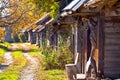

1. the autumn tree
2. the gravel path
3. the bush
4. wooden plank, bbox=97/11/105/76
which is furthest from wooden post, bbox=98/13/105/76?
the autumn tree

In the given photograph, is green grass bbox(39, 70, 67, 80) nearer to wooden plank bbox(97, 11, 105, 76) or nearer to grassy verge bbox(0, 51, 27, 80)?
grassy verge bbox(0, 51, 27, 80)

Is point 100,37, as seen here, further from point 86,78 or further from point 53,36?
point 53,36

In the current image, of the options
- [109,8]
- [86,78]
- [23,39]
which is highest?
[109,8]

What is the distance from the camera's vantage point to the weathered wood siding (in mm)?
12023

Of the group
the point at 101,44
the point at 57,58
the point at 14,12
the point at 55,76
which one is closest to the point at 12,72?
the point at 57,58

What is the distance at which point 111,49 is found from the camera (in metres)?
12.1

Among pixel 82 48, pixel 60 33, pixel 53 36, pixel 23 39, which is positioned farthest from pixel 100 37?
pixel 23 39

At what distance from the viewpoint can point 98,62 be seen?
1205 centimetres

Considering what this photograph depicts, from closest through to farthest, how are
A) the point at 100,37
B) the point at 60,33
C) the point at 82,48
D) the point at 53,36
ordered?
1. the point at 100,37
2. the point at 82,48
3. the point at 60,33
4. the point at 53,36

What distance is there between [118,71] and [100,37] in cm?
136

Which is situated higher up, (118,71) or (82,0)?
Result: (82,0)

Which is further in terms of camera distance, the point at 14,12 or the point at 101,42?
the point at 14,12

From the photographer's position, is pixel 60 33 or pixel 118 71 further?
pixel 60 33

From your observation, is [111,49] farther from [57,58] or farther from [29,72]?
[29,72]
